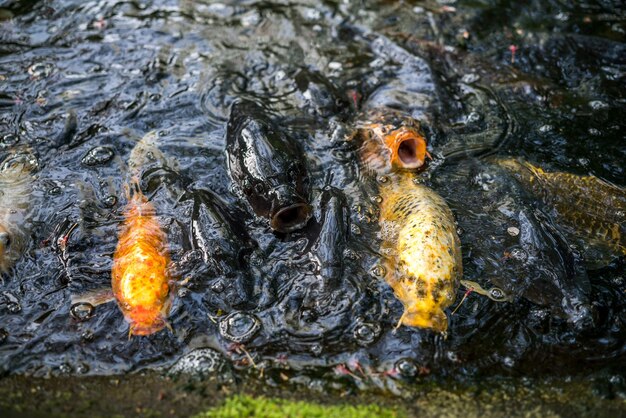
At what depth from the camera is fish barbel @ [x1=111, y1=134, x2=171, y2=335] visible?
3.60 meters

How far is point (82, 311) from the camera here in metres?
3.75

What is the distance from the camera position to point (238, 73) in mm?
5828

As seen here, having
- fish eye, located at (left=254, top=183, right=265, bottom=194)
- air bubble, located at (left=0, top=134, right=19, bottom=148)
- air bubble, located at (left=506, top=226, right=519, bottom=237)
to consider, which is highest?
fish eye, located at (left=254, top=183, right=265, bottom=194)

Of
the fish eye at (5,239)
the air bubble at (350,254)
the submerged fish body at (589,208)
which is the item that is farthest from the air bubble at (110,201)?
the submerged fish body at (589,208)

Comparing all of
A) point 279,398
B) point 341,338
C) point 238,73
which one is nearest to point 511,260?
point 341,338

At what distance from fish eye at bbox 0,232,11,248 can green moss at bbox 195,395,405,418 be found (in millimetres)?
1938

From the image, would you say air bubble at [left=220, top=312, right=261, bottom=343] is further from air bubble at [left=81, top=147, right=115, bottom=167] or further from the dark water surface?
air bubble at [left=81, top=147, right=115, bottom=167]

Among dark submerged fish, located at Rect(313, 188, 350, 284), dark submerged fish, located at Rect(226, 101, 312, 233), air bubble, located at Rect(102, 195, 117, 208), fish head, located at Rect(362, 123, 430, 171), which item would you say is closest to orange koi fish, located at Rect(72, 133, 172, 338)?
air bubble, located at Rect(102, 195, 117, 208)

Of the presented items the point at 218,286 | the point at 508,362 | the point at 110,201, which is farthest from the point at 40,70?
the point at 508,362

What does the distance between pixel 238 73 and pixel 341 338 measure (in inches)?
127

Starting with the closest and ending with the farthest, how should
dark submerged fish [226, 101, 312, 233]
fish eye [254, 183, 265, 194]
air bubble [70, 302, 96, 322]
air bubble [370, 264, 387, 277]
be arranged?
air bubble [70, 302, 96, 322], air bubble [370, 264, 387, 277], dark submerged fish [226, 101, 312, 233], fish eye [254, 183, 265, 194]

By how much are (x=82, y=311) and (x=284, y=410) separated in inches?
59.3

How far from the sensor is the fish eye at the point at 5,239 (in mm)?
4007

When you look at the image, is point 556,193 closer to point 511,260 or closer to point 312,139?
point 511,260
